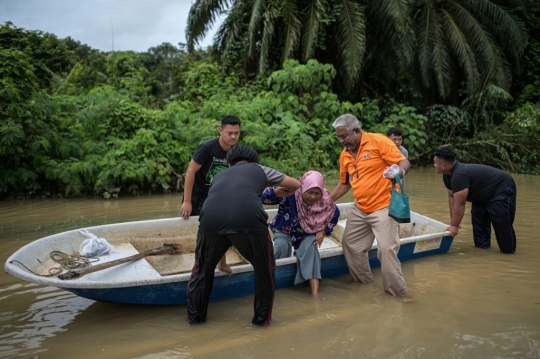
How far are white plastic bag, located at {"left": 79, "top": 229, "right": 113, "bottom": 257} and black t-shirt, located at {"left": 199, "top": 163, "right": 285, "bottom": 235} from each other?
1.76 meters

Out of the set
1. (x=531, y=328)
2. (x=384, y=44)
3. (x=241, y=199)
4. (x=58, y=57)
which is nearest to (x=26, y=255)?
(x=241, y=199)

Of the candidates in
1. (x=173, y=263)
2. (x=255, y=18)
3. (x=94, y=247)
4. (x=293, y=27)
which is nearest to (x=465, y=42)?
(x=293, y=27)

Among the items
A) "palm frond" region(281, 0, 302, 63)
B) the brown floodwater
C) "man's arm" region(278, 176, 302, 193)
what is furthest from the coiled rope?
"palm frond" region(281, 0, 302, 63)

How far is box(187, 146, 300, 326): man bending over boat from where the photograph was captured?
415 centimetres

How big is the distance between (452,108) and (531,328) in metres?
14.4

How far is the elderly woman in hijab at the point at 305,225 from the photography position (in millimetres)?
5316

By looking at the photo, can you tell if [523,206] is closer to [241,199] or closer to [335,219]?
[335,219]

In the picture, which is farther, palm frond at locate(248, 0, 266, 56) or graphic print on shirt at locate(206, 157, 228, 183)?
palm frond at locate(248, 0, 266, 56)

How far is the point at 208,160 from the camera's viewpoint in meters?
5.72

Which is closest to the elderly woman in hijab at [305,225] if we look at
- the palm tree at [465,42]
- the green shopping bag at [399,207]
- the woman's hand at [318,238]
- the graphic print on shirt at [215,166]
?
the woman's hand at [318,238]

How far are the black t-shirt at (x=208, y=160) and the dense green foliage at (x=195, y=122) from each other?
5746 millimetres

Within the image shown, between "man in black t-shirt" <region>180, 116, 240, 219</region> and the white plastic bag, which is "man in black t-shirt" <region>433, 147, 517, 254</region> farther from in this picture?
the white plastic bag

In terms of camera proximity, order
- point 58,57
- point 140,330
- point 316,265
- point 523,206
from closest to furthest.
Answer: point 140,330 → point 316,265 → point 523,206 → point 58,57

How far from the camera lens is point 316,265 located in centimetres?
536
